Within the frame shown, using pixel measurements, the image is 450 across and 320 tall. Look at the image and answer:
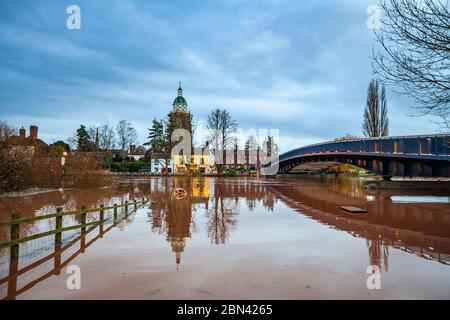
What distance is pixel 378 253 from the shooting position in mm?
10461

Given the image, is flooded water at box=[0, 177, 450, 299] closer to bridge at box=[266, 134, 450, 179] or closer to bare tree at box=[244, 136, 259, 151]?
bridge at box=[266, 134, 450, 179]

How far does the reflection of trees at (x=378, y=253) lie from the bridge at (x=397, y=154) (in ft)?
74.9

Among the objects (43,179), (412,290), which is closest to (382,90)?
(43,179)

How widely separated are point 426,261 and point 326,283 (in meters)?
3.64

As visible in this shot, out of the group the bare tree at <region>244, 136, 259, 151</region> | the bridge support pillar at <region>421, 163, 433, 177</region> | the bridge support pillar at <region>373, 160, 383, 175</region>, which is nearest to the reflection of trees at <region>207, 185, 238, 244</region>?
the bridge support pillar at <region>421, 163, 433, 177</region>

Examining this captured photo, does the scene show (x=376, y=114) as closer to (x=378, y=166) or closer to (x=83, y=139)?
(x=378, y=166)

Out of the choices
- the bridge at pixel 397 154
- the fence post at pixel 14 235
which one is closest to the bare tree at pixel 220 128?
the bridge at pixel 397 154

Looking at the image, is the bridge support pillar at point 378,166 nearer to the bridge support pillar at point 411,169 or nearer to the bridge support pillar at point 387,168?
the bridge support pillar at point 387,168

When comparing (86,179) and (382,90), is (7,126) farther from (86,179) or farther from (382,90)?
(382,90)

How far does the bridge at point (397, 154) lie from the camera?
3694cm

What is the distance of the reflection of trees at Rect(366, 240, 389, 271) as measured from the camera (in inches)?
367

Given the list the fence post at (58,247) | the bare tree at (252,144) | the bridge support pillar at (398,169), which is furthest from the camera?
the bare tree at (252,144)

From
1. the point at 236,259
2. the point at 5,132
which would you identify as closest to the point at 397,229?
the point at 236,259

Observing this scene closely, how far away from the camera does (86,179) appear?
38.8 m
